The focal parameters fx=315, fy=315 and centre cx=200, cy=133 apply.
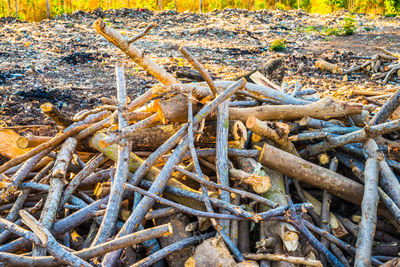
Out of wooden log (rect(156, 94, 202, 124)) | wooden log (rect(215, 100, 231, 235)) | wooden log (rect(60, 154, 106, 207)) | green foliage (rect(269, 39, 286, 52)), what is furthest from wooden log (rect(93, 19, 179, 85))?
green foliage (rect(269, 39, 286, 52))

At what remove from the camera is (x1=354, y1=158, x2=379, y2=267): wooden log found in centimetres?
185

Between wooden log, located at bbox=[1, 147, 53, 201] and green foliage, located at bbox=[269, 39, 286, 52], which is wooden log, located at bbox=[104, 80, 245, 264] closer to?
wooden log, located at bbox=[1, 147, 53, 201]

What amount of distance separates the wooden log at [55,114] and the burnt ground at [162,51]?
8.67 ft

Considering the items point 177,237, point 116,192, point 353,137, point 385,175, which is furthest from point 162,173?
point 385,175

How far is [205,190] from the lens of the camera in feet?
6.75

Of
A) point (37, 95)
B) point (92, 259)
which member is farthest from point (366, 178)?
point (37, 95)

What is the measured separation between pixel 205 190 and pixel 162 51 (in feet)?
28.4

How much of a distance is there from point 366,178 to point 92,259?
1.86 metres

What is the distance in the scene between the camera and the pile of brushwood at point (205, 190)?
73.5 inches

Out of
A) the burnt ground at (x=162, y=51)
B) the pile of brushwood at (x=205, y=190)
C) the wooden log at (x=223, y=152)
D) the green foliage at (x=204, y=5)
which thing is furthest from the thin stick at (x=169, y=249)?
the green foliage at (x=204, y=5)

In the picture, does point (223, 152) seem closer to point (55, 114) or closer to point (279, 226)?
point (279, 226)

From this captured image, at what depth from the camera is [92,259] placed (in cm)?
182

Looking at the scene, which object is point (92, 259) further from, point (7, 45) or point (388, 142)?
point (7, 45)

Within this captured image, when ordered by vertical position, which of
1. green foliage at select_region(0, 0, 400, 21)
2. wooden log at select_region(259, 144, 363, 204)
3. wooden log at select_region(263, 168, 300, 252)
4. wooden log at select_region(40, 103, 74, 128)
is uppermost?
green foliage at select_region(0, 0, 400, 21)
